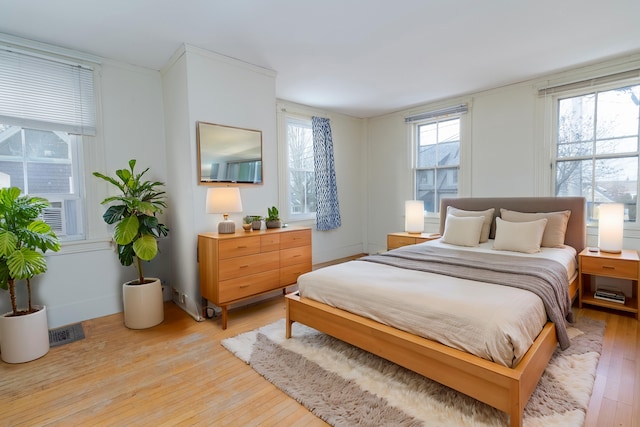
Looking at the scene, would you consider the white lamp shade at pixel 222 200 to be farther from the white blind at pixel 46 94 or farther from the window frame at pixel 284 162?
the window frame at pixel 284 162

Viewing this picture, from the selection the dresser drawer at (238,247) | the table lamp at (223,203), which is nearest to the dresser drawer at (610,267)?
the dresser drawer at (238,247)

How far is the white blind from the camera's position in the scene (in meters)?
2.62

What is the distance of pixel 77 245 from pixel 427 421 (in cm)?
328

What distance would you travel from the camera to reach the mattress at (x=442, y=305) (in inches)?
60.4

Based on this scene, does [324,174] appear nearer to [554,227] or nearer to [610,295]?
[554,227]

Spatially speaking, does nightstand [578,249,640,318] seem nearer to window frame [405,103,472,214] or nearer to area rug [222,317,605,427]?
area rug [222,317,605,427]

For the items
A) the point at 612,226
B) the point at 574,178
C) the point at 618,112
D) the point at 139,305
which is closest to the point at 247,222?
the point at 139,305

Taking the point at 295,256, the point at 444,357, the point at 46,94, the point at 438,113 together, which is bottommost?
the point at 444,357

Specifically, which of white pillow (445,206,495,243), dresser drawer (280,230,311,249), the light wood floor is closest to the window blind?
white pillow (445,206,495,243)

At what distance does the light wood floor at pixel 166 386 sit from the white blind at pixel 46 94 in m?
1.94

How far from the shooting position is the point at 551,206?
343 centimetres

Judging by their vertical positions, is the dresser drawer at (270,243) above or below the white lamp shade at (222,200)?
below

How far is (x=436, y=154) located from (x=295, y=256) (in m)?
2.94

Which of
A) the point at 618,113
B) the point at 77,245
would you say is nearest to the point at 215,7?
the point at 77,245
